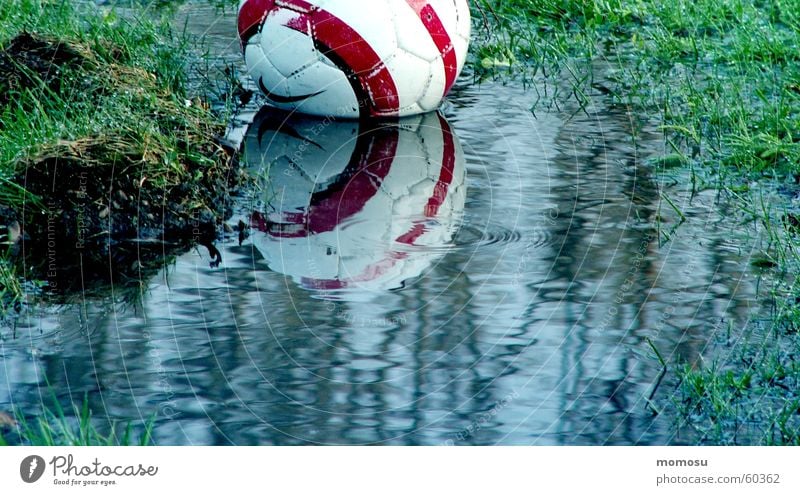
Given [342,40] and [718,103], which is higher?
[342,40]

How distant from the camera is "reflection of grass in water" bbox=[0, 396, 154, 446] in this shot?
3.40m

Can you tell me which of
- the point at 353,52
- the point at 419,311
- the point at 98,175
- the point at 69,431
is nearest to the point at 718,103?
the point at 353,52

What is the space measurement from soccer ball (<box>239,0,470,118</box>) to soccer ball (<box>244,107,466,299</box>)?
0.44 feet

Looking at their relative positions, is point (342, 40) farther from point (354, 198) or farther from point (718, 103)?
point (718, 103)

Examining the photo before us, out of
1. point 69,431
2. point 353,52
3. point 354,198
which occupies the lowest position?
point 69,431

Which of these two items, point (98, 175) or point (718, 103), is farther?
point (718, 103)

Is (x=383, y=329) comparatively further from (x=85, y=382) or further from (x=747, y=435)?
(x=747, y=435)

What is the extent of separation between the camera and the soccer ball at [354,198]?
4.94 metres

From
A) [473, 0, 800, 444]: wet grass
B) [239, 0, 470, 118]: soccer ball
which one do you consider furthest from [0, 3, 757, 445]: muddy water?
[239, 0, 470, 118]: soccer ball

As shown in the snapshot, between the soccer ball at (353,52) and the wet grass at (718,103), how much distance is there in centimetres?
102

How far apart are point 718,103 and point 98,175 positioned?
3606 mm

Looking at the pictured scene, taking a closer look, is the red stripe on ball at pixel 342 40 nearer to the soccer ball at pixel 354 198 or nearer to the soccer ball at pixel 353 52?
the soccer ball at pixel 353 52

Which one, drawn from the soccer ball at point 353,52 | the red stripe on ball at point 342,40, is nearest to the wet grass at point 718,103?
the soccer ball at point 353,52

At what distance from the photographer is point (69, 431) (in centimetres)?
345
